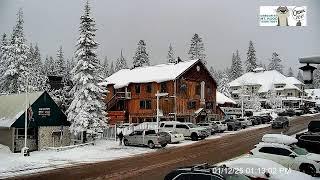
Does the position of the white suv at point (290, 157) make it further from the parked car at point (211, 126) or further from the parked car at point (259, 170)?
the parked car at point (211, 126)

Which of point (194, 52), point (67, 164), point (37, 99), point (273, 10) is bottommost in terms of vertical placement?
point (67, 164)

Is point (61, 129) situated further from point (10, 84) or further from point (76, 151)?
point (10, 84)

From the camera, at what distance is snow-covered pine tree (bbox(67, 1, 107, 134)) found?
35.3 m

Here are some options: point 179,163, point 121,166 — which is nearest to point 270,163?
point 179,163

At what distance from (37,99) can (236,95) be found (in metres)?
65.8

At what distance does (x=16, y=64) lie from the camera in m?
40.6

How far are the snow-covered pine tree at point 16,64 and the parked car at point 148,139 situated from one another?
1218 centimetres

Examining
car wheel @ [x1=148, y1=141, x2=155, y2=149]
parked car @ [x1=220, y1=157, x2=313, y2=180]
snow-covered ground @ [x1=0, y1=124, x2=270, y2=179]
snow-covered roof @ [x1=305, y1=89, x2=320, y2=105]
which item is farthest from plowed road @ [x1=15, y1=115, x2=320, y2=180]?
snow-covered roof @ [x1=305, y1=89, x2=320, y2=105]

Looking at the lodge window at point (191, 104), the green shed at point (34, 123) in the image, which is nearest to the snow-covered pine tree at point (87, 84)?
the green shed at point (34, 123)

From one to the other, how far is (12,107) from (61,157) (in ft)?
26.7

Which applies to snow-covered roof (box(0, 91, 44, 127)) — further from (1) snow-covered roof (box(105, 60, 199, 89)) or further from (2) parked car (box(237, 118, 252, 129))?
(2) parked car (box(237, 118, 252, 129))

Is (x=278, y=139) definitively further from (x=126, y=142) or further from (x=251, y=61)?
(x=251, y=61)

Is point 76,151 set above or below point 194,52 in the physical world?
below

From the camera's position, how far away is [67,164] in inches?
960
